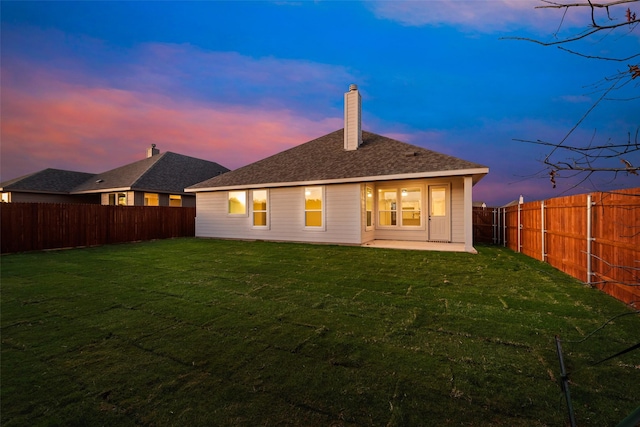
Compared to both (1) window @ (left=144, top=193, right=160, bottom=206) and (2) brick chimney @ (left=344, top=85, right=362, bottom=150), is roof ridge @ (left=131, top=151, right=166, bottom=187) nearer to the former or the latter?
(1) window @ (left=144, top=193, right=160, bottom=206)

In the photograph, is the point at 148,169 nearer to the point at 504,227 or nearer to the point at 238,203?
the point at 238,203

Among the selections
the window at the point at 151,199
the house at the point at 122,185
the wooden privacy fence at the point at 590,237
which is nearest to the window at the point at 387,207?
the wooden privacy fence at the point at 590,237

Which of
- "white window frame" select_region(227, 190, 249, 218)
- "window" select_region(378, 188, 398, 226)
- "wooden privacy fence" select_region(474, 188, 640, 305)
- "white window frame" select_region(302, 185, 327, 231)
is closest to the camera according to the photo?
"wooden privacy fence" select_region(474, 188, 640, 305)

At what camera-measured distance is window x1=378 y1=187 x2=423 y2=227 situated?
486 inches

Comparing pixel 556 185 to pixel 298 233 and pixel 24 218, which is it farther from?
pixel 24 218

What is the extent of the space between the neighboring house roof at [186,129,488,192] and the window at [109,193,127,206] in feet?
24.7

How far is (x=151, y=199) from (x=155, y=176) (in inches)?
75.8

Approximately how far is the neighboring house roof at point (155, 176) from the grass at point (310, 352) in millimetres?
15067

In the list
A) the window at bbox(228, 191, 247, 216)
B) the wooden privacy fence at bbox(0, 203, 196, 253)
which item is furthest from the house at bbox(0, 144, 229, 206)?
the window at bbox(228, 191, 247, 216)

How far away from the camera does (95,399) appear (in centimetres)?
221

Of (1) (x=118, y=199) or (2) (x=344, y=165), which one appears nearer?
(2) (x=344, y=165)

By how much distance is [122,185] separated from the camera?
1862 centimetres

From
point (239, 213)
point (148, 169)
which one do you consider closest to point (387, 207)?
point (239, 213)

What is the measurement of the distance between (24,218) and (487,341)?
15604 mm
